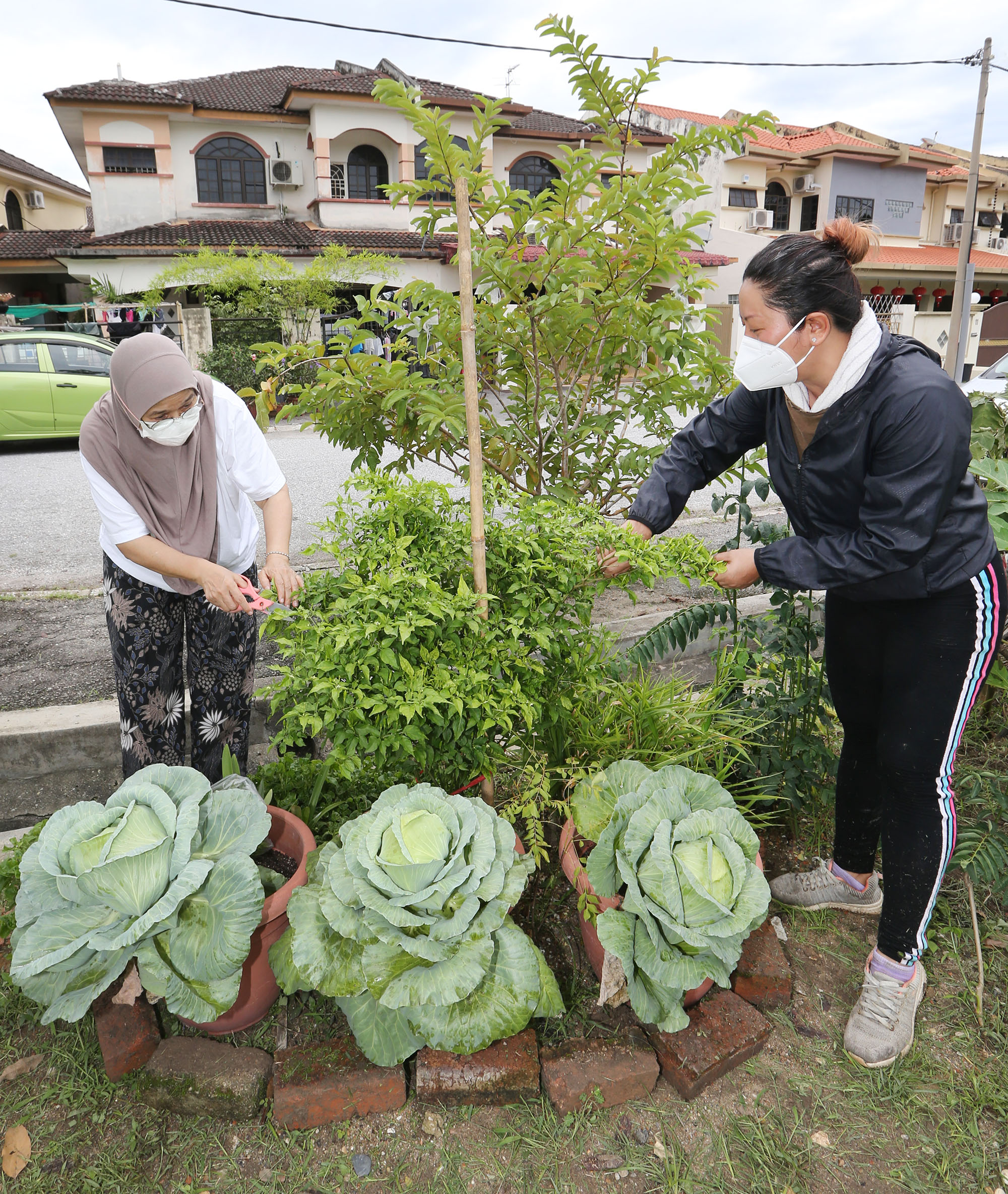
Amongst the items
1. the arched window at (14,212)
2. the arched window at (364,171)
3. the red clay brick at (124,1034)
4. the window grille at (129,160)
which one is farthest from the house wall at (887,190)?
the red clay brick at (124,1034)

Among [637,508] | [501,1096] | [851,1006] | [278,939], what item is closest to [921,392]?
[637,508]

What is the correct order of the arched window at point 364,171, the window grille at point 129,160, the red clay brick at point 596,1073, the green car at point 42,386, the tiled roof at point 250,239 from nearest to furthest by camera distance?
the red clay brick at point 596,1073 < the green car at point 42,386 < the tiled roof at point 250,239 < the window grille at point 129,160 < the arched window at point 364,171

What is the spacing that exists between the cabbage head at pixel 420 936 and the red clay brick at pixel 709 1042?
0.29 metres

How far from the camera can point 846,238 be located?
187 cm

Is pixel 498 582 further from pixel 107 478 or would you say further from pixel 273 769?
pixel 107 478

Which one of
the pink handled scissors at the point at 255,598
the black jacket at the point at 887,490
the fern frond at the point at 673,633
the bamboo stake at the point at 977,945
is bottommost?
the bamboo stake at the point at 977,945

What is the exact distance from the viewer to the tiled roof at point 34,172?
87.1 feet

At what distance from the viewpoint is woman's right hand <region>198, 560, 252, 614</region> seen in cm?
233

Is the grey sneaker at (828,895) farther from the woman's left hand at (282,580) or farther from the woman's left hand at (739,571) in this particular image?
Answer: the woman's left hand at (282,580)

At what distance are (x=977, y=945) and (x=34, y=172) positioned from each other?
35.8m

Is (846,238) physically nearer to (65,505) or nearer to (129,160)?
(65,505)

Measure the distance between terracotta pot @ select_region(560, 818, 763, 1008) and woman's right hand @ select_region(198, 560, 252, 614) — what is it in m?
1.13

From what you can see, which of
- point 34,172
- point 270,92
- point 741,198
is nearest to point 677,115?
point 741,198

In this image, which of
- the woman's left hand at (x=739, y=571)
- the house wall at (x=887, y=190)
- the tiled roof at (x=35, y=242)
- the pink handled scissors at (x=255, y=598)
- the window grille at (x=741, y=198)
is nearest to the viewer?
the woman's left hand at (x=739, y=571)
